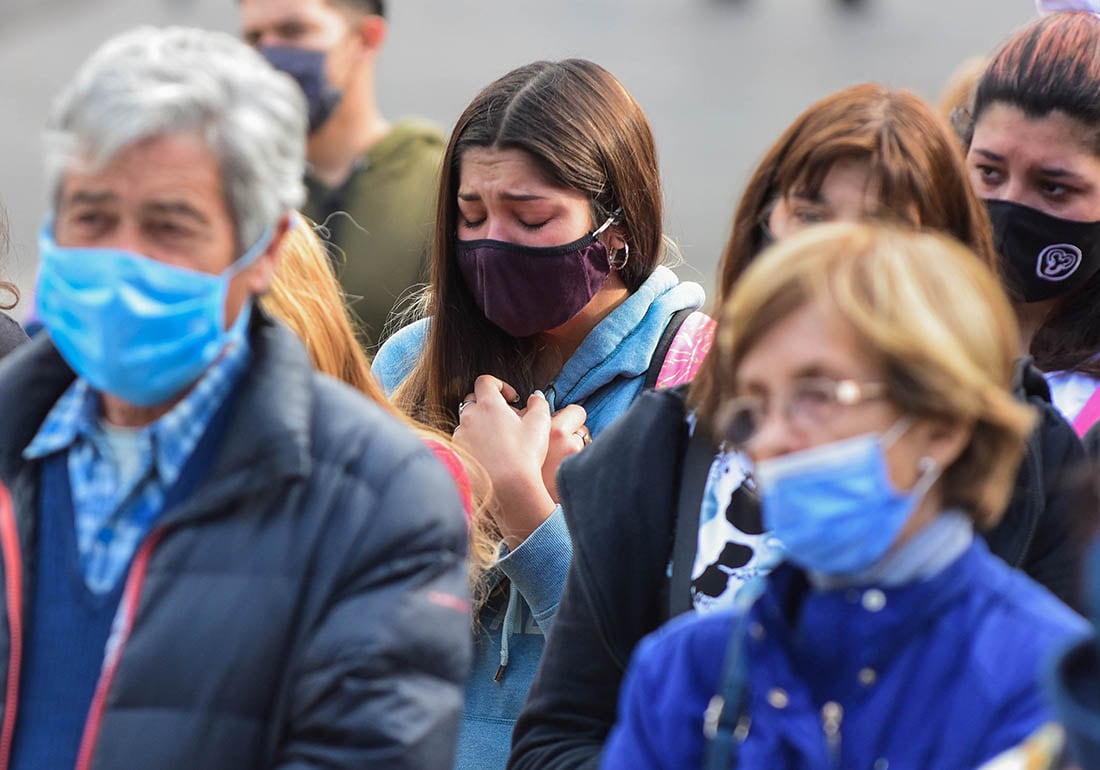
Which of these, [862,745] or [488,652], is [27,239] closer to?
[488,652]

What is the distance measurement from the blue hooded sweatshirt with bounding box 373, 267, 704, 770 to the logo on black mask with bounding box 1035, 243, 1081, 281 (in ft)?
2.35

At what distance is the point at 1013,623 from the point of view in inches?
85.4

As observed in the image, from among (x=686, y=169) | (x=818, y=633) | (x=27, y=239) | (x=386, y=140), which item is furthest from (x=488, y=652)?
(x=686, y=169)

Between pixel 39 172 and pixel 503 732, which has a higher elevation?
pixel 503 732

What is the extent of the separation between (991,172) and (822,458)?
1668 millimetres

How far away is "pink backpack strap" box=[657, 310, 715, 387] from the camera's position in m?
3.52

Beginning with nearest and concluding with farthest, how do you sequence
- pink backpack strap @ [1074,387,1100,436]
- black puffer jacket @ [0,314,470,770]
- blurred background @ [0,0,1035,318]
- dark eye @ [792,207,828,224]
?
black puffer jacket @ [0,314,470,770]
dark eye @ [792,207,828,224]
pink backpack strap @ [1074,387,1100,436]
blurred background @ [0,0,1035,318]

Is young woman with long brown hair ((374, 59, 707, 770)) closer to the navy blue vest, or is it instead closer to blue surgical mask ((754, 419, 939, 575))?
the navy blue vest

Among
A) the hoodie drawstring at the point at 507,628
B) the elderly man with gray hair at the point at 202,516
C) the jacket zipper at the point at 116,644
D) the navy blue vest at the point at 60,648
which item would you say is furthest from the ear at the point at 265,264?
the hoodie drawstring at the point at 507,628

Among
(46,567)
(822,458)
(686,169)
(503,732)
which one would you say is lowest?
(686,169)

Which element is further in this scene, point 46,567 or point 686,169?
point 686,169

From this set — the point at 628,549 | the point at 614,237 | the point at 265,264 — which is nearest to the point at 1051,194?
the point at 614,237

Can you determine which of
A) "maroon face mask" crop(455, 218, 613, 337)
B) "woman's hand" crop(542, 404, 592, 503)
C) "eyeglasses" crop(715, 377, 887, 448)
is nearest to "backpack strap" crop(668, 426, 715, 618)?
"eyeglasses" crop(715, 377, 887, 448)

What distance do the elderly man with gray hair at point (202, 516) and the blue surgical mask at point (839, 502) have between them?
537mm
